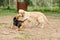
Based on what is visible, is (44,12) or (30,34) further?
(44,12)

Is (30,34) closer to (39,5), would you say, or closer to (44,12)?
(44,12)

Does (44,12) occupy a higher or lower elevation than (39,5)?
lower

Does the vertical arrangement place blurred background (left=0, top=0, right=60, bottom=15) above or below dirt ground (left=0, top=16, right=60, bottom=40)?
below

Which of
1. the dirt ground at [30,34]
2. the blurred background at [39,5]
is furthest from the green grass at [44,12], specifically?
the dirt ground at [30,34]

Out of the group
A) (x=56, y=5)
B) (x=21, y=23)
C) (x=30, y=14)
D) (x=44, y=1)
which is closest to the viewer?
(x=21, y=23)

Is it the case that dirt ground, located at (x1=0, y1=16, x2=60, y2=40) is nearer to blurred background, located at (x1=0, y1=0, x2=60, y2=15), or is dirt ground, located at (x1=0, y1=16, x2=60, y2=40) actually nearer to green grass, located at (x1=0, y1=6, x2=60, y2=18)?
green grass, located at (x1=0, y1=6, x2=60, y2=18)

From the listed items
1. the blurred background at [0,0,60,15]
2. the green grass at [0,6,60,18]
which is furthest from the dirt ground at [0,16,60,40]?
the blurred background at [0,0,60,15]

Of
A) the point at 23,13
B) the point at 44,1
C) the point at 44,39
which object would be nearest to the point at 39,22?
the point at 23,13

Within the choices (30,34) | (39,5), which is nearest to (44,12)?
(39,5)

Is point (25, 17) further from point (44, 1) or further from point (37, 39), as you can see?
point (44, 1)

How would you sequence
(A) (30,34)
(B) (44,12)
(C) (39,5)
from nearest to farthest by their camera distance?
1. (A) (30,34)
2. (B) (44,12)
3. (C) (39,5)

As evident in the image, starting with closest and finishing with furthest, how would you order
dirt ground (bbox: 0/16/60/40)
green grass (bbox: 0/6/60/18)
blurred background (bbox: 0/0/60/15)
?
dirt ground (bbox: 0/16/60/40) < green grass (bbox: 0/6/60/18) < blurred background (bbox: 0/0/60/15)

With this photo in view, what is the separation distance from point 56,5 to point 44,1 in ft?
9.02

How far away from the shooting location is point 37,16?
10578mm
